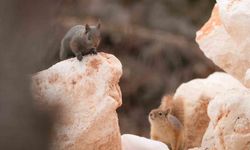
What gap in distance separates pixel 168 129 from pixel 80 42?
398 mm

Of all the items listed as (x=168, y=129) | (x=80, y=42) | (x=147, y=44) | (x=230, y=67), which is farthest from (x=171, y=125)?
(x=147, y=44)

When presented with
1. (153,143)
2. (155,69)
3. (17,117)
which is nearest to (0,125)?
(17,117)

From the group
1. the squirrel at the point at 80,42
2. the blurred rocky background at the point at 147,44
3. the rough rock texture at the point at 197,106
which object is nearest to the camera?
the squirrel at the point at 80,42

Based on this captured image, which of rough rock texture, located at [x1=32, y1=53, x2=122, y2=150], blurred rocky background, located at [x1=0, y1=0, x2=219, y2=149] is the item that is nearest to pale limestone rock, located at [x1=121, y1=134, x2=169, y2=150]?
rough rock texture, located at [x1=32, y1=53, x2=122, y2=150]

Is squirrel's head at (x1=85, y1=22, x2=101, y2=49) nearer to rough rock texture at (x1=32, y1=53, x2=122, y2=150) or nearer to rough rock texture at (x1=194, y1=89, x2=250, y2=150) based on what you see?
rough rock texture at (x1=32, y1=53, x2=122, y2=150)

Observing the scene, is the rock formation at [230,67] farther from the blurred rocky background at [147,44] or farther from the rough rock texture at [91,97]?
the blurred rocky background at [147,44]

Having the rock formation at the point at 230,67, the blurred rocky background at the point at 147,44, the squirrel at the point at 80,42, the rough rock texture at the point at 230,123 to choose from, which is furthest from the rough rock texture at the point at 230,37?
the blurred rocky background at the point at 147,44

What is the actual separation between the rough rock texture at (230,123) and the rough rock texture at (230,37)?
0.13m

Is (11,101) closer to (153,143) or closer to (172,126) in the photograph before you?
(153,143)

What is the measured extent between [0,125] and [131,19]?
13.5ft

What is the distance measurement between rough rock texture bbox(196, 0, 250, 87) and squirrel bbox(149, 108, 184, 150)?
23 centimetres

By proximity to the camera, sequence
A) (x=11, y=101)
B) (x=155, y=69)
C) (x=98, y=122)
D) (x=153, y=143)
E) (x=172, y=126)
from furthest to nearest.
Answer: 1. (x=155, y=69)
2. (x=172, y=126)
3. (x=153, y=143)
4. (x=98, y=122)
5. (x=11, y=101)

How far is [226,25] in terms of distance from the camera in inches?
52.1

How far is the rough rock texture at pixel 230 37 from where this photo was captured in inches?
50.9
